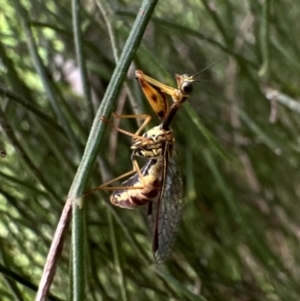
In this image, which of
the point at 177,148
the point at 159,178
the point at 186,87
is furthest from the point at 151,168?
the point at 177,148

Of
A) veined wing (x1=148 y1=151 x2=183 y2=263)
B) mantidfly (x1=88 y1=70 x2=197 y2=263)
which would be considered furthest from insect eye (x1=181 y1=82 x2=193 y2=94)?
veined wing (x1=148 y1=151 x2=183 y2=263)

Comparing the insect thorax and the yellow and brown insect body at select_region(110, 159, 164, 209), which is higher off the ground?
the insect thorax

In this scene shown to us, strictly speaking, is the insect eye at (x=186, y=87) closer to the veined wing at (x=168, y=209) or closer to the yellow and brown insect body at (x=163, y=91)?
the yellow and brown insect body at (x=163, y=91)

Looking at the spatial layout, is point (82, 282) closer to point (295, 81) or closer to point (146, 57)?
point (146, 57)

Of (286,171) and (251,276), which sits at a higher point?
(286,171)

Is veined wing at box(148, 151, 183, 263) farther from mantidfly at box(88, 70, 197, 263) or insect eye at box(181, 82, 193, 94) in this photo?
insect eye at box(181, 82, 193, 94)

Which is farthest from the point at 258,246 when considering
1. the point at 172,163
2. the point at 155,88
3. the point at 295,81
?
the point at 295,81

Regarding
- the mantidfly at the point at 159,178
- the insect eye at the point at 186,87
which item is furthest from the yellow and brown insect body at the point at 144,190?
the insect eye at the point at 186,87
